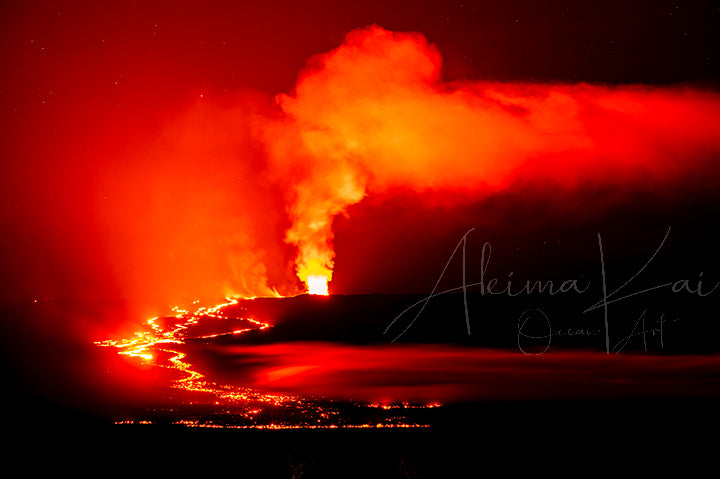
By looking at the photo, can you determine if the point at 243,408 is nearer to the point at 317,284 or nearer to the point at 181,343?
the point at 181,343

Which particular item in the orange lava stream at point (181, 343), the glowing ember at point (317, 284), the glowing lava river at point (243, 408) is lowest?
the glowing lava river at point (243, 408)

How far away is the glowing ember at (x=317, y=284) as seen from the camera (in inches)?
2046

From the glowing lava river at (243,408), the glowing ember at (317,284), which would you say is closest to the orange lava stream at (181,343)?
the glowing lava river at (243,408)

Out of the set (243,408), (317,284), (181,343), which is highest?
(317,284)

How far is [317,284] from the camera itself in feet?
172

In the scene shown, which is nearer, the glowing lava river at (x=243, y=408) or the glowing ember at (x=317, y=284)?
the glowing lava river at (x=243, y=408)

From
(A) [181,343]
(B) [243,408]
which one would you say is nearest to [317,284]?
(A) [181,343]

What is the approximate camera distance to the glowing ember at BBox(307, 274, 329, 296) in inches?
2046

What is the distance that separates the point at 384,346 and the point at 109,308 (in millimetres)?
24194

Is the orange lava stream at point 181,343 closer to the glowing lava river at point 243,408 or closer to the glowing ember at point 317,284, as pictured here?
the glowing lava river at point 243,408

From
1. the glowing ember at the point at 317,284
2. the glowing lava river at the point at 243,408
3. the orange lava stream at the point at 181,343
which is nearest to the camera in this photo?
the glowing lava river at the point at 243,408

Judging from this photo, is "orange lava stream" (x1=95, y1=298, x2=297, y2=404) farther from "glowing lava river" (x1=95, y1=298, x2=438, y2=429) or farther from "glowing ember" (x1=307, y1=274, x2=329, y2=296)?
"glowing ember" (x1=307, y1=274, x2=329, y2=296)

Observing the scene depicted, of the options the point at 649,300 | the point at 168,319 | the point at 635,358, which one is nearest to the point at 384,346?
the point at 635,358

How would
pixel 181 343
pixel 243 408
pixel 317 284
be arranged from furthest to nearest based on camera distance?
pixel 317 284, pixel 181 343, pixel 243 408
